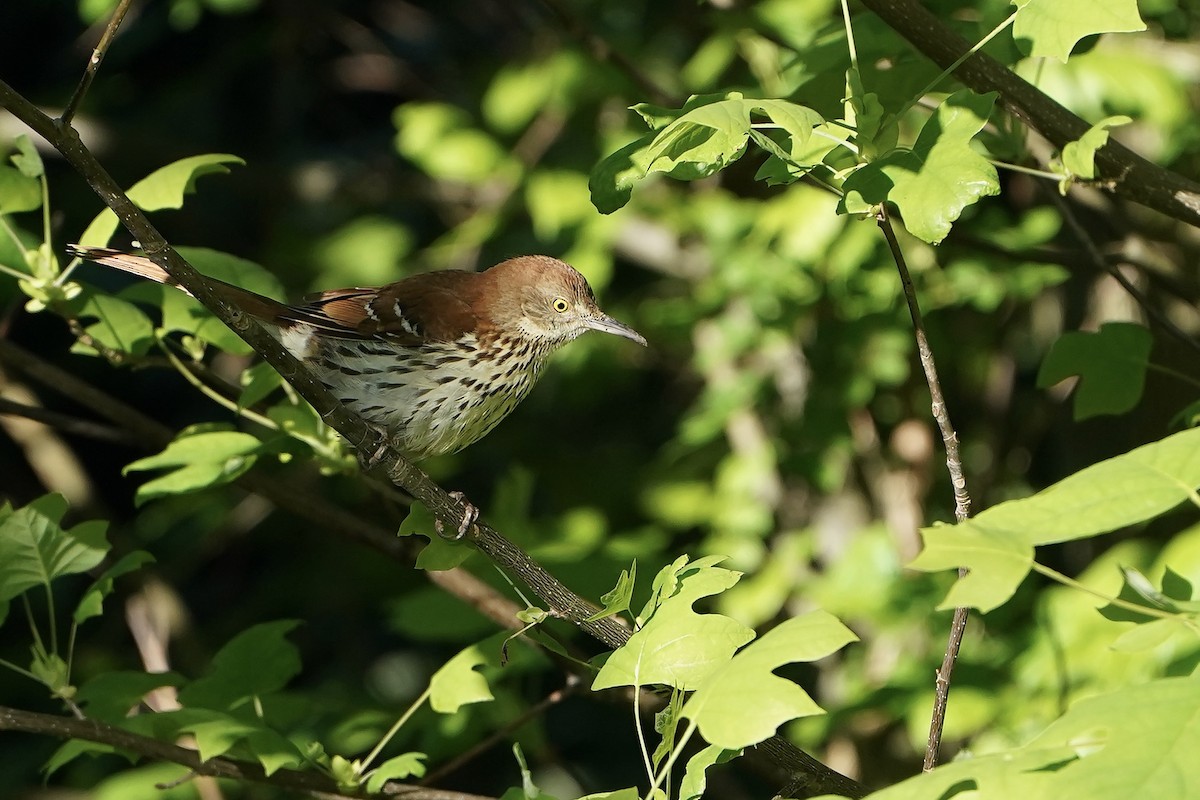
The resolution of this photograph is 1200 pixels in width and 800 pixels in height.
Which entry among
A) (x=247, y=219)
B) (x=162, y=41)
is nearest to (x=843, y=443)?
(x=247, y=219)

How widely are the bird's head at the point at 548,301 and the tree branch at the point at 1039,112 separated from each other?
1639mm

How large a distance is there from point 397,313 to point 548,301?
50cm

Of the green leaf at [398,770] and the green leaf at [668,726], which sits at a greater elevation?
the green leaf at [668,726]

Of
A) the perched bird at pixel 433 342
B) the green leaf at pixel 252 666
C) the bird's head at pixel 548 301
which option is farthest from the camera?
the bird's head at pixel 548 301

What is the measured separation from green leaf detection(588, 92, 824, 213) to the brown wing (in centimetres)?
163

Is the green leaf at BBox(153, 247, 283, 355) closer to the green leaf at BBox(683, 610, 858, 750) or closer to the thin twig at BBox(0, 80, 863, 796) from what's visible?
the thin twig at BBox(0, 80, 863, 796)

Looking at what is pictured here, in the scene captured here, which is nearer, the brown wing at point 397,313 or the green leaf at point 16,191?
the green leaf at point 16,191

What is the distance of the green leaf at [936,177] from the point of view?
2037 millimetres

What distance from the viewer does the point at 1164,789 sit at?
134 cm

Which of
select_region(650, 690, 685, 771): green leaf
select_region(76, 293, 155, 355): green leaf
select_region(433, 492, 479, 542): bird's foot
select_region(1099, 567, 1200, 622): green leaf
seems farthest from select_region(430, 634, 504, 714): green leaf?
select_region(1099, 567, 1200, 622): green leaf

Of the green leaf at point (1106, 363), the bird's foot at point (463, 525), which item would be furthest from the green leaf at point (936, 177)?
the green leaf at point (1106, 363)

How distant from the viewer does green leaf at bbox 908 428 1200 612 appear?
1471mm

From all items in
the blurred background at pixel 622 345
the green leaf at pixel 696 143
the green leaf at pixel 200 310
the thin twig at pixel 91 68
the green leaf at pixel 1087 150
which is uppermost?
the thin twig at pixel 91 68

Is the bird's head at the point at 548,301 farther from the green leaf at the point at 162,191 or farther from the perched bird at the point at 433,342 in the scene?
the green leaf at the point at 162,191
